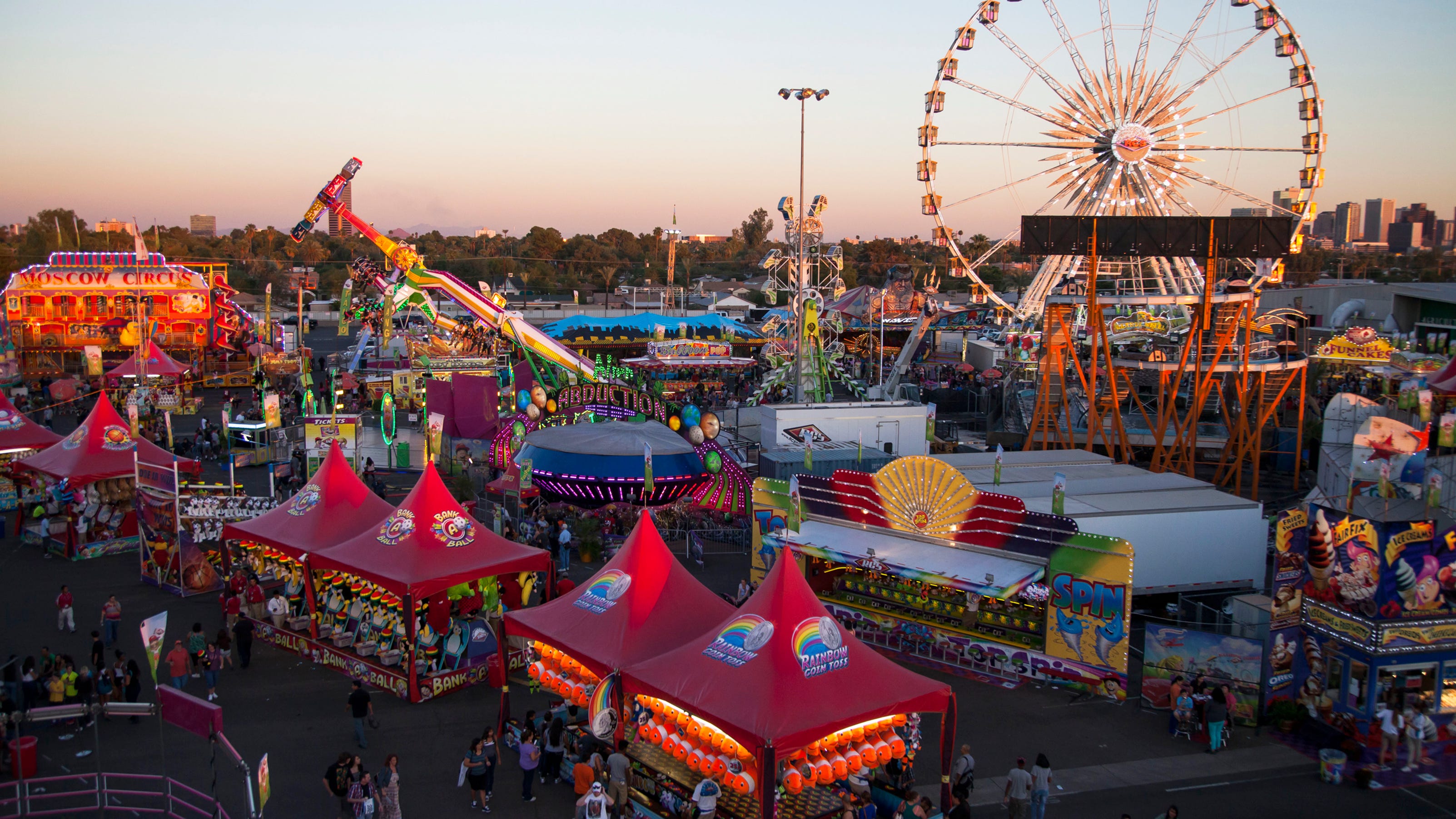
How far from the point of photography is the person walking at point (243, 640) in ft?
44.9

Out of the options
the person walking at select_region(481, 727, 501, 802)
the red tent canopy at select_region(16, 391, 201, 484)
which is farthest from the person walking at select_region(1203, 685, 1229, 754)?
the red tent canopy at select_region(16, 391, 201, 484)

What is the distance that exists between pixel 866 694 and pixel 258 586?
1049 centimetres

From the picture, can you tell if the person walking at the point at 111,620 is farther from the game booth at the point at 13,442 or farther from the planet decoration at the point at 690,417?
A: the planet decoration at the point at 690,417

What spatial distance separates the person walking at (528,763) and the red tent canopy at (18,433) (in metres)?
16.8

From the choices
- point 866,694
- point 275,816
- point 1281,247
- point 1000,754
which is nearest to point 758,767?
point 866,694

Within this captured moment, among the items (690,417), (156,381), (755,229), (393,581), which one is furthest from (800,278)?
(755,229)

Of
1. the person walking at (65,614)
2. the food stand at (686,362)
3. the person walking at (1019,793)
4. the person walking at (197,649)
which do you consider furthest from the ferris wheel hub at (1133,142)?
the person walking at (65,614)

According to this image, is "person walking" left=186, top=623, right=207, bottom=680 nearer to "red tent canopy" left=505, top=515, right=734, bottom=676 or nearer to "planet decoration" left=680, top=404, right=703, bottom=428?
"red tent canopy" left=505, top=515, right=734, bottom=676

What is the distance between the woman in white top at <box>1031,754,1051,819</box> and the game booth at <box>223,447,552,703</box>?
7.03 meters

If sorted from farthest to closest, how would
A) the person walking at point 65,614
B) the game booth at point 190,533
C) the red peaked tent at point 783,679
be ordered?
the game booth at point 190,533
the person walking at point 65,614
the red peaked tent at point 783,679

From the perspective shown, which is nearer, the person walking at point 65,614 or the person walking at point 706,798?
the person walking at point 706,798

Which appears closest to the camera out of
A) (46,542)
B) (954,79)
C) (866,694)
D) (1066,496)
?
(866,694)

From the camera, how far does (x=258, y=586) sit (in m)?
15.5

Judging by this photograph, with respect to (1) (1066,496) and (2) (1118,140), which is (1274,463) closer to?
(2) (1118,140)
